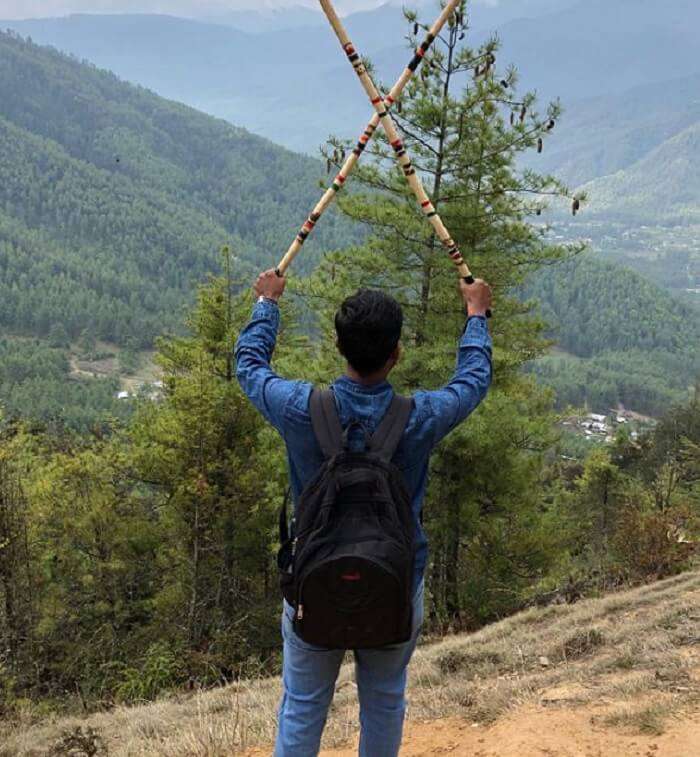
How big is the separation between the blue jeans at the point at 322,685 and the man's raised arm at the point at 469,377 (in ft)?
2.21

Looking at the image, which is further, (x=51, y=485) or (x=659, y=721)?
(x=51, y=485)

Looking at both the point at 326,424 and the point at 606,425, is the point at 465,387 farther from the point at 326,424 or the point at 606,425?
the point at 606,425

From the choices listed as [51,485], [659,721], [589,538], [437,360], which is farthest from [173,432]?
[589,538]

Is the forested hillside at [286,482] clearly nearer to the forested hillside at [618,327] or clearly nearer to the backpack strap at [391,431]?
the backpack strap at [391,431]

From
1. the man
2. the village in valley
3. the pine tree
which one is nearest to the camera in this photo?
the man

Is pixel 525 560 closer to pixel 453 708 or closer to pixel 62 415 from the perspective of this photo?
pixel 453 708

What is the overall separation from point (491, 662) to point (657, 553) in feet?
18.2

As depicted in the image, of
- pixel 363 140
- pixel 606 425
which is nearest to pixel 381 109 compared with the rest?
pixel 363 140

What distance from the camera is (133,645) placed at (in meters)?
13.4

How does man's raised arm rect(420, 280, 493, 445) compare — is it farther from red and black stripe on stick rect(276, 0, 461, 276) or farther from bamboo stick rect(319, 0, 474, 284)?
red and black stripe on stick rect(276, 0, 461, 276)

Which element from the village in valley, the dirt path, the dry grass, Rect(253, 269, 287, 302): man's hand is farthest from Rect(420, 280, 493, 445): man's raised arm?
the village in valley

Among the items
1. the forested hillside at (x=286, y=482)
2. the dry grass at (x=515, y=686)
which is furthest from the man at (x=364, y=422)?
the forested hillside at (x=286, y=482)

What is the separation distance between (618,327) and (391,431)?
505 ft

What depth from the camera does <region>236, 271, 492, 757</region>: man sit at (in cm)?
225
